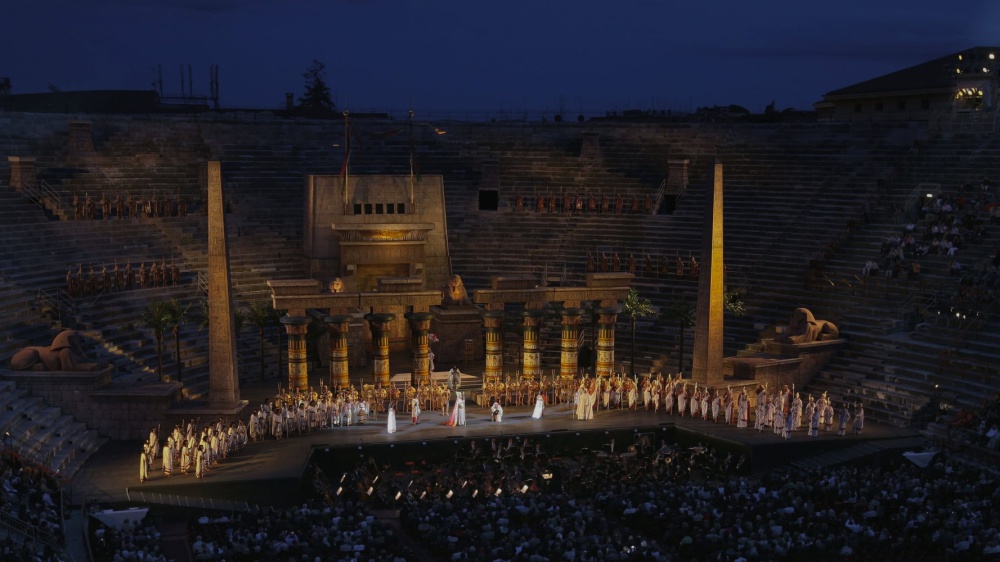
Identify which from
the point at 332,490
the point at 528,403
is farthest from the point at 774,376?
the point at 332,490

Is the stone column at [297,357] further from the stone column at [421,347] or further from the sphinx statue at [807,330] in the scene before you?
the sphinx statue at [807,330]

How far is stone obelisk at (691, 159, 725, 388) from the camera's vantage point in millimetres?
40000

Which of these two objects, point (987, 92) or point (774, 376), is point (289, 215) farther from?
point (987, 92)

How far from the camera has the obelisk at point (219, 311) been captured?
36.2 meters

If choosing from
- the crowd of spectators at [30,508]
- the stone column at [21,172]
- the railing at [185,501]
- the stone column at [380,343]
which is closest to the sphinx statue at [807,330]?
the stone column at [380,343]

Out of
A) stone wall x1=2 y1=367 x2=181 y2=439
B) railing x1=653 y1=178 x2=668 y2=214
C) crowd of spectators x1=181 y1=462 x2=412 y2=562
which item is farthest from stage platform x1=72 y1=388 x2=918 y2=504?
railing x1=653 y1=178 x2=668 y2=214

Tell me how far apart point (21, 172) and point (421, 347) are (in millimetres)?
19175

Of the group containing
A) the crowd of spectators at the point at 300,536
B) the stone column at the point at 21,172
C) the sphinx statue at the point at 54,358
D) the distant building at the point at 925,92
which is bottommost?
the crowd of spectators at the point at 300,536

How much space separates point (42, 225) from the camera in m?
47.0

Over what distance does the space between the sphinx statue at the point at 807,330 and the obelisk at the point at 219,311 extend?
65.1 ft

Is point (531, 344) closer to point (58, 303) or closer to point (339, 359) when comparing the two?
point (339, 359)

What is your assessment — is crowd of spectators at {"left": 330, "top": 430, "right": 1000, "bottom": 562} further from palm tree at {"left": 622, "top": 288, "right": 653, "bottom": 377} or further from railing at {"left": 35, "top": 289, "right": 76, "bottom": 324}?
railing at {"left": 35, "top": 289, "right": 76, "bottom": 324}

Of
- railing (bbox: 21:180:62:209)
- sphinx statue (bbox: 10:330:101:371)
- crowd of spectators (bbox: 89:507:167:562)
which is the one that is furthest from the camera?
railing (bbox: 21:180:62:209)

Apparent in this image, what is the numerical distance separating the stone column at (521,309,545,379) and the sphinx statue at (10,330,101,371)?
15396 mm
